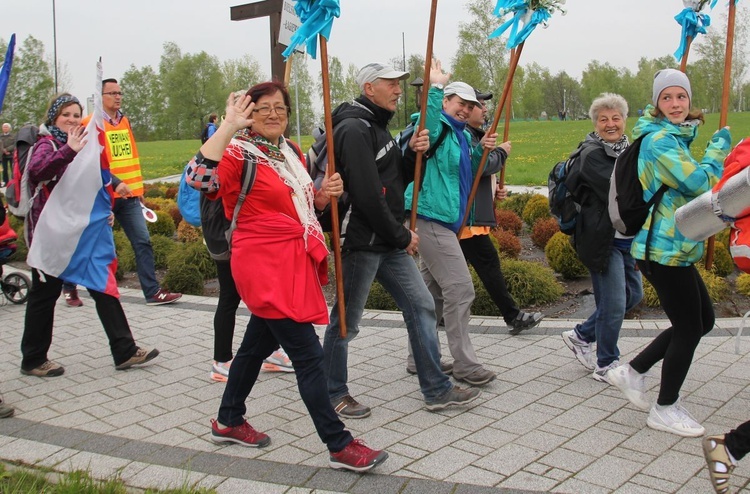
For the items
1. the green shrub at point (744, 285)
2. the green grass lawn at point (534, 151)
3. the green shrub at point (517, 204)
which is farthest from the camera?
the green grass lawn at point (534, 151)

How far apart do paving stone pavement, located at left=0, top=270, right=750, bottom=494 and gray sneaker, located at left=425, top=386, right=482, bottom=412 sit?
49 millimetres

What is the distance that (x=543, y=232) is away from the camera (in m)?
9.77

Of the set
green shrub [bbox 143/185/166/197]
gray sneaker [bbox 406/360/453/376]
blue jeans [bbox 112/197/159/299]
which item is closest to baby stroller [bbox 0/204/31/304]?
blue jeans [bbox 112/197/159/299]

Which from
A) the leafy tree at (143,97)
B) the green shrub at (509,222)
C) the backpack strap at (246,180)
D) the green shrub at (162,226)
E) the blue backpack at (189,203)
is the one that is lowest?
the green shrub at (162,226)

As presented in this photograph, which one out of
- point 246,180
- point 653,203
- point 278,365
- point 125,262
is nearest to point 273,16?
point 125,262

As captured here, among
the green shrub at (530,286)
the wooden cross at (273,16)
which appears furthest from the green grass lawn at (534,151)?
the green shrub at (530,286)

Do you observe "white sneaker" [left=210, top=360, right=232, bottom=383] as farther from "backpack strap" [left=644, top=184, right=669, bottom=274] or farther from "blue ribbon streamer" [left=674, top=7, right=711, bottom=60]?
"blue ribbon streamer" [left=674, top=7, right=711, bottom=60]

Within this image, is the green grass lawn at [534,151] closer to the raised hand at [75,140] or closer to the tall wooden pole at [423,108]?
the tall wooden pole at [423,108]

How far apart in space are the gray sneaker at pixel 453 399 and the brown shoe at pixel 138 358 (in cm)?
213

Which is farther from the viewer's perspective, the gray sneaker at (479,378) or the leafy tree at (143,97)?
the leafy tree at (143,97)

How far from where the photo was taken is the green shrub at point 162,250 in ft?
33.0

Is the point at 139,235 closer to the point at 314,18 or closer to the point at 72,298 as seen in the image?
the point at 72,298

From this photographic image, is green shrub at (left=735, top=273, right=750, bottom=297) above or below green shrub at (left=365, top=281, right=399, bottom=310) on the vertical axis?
above

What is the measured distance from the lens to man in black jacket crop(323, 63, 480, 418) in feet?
13.9
